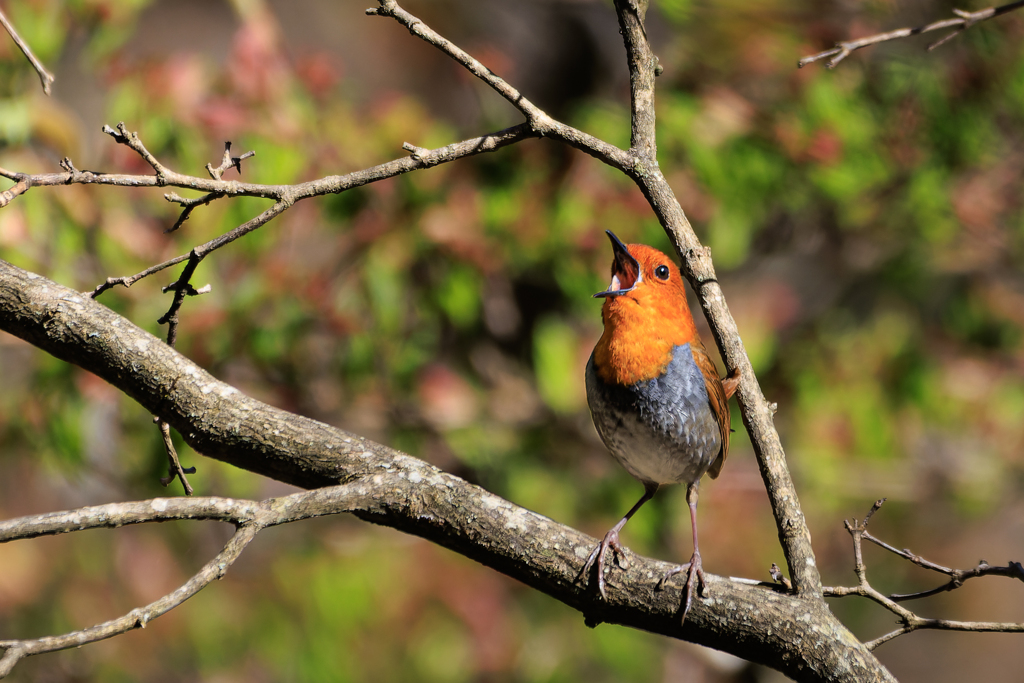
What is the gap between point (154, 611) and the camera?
1421mm

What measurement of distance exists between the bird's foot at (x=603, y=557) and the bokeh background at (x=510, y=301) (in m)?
1.98

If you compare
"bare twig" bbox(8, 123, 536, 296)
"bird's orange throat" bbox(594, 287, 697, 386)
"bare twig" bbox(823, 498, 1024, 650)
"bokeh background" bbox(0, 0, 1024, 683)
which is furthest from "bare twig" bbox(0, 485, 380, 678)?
"bokeh background" bbox(0, 0, 1024, 683)

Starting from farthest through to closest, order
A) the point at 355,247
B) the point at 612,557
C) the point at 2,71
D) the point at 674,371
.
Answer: the point at 355,247, the point at 2,71, the point at 674,371, the point at 612,557

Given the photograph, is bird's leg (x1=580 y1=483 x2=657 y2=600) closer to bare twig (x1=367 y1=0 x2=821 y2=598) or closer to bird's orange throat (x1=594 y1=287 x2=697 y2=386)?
bare twig (x1=367 y1=0 x2=821 y2=598)

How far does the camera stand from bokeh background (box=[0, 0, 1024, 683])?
3.74m

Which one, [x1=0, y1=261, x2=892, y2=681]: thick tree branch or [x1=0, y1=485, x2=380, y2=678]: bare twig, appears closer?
[x1=0, y1=485, x2=380, y2=678]: bare twig

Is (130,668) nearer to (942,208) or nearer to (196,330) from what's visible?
(196,330)

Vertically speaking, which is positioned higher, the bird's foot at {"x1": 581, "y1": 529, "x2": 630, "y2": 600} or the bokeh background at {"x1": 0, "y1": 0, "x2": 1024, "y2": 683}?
the bokeh background at {"x1": 0, "y1": 0, "x2": 1024, "y2": 683}

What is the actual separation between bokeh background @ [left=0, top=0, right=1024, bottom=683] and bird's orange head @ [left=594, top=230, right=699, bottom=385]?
54.9 inches

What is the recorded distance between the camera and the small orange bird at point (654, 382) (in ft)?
8.29

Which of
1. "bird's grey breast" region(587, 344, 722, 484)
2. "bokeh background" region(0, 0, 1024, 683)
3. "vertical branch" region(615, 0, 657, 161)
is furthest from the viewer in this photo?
"bokeh background" region(0, 0, 1024, 683)

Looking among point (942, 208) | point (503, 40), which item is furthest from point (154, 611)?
point (503, 40)

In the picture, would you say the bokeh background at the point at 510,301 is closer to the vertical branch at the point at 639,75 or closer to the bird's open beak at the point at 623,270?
the bird's open beak at the point at 623,270

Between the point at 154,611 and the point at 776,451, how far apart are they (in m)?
1.38
